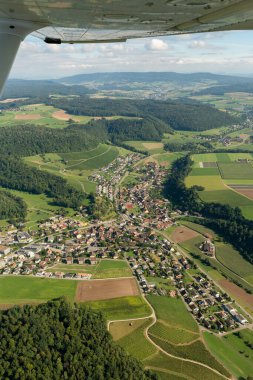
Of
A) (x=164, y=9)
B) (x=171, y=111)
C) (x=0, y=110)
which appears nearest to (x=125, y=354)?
(x=164, y=9)

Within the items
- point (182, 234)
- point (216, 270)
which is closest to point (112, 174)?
point (182, 234)

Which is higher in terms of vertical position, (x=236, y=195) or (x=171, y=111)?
(x=171, y=111)

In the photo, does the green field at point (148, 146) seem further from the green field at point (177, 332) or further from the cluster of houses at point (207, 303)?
the green field at point (177, 332)

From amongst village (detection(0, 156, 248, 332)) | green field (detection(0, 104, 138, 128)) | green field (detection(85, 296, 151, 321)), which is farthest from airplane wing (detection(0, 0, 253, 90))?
green field (detection(0, 104, 138, 128))

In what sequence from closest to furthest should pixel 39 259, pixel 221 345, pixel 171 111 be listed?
pixel 221 345, pixel 39 259, pixel 171 111

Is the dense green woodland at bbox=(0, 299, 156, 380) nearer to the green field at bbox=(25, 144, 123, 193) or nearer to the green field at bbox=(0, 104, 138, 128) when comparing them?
the green field at bbox=(25, 144, 123, 193)

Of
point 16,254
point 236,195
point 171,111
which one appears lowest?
point 16,254

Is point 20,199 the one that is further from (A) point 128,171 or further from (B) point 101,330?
(B) point 101,330

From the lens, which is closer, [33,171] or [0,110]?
[33,171]
